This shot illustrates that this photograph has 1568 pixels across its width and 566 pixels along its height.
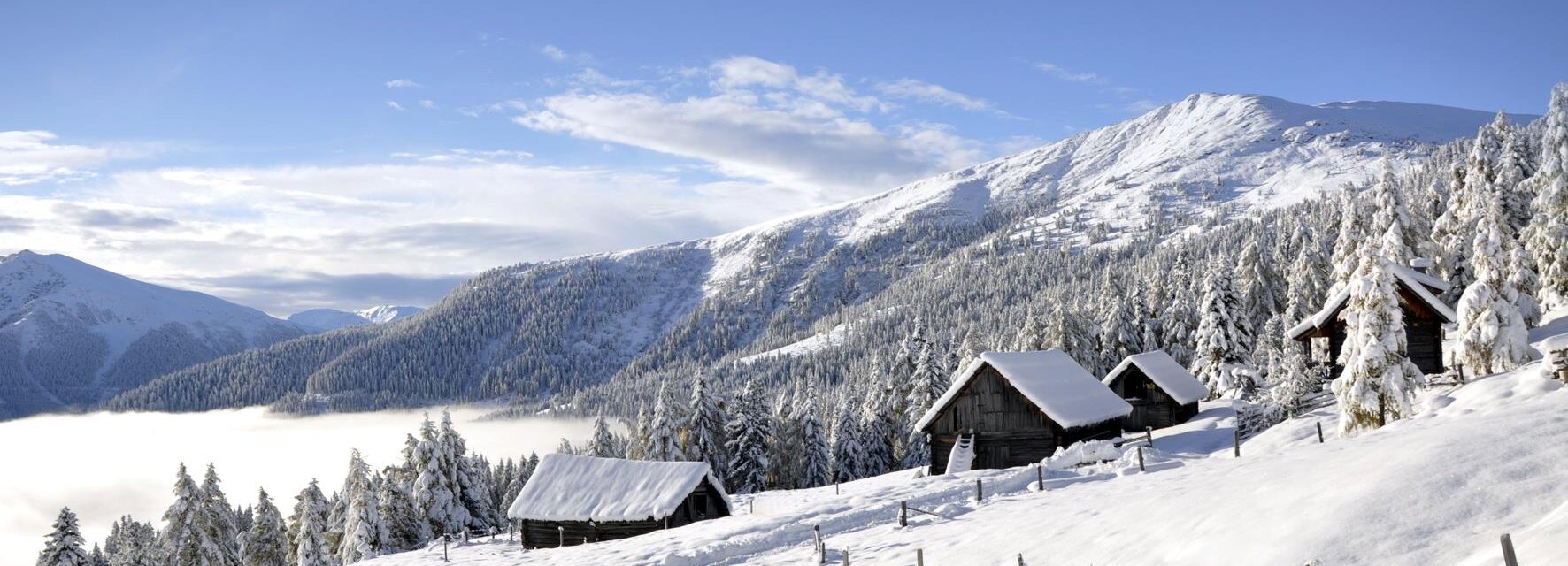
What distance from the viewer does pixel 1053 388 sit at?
4131cm

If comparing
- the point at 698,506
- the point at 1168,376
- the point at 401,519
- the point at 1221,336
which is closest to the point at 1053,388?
the point at 1168,376

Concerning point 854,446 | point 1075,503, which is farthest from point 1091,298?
point 1075,503

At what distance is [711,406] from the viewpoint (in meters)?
63.1

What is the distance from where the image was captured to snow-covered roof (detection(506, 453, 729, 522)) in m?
39.4

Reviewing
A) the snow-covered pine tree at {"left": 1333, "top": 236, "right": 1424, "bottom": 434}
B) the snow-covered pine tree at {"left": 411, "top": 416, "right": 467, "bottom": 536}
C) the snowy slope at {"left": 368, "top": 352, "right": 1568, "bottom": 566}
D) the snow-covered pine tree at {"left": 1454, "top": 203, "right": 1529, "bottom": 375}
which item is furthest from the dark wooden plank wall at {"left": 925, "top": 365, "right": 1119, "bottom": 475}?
the snow-covered pine tree at {"left": 411, "top": 416, "right": 467, "bottom": 536}

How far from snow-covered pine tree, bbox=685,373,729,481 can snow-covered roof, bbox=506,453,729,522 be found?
1807 centimetres

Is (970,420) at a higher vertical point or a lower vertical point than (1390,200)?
lower

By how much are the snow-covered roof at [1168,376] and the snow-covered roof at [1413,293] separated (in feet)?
32.3

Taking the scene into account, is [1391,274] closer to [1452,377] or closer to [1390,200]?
[1452,377]

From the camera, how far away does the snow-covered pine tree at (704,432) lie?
61.2 m

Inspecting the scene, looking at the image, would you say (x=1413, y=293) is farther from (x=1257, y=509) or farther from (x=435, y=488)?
(x=435, y=488)

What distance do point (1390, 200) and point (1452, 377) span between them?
23.0 m

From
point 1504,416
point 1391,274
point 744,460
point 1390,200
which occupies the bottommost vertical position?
point 744,460

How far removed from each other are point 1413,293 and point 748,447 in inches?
1616
